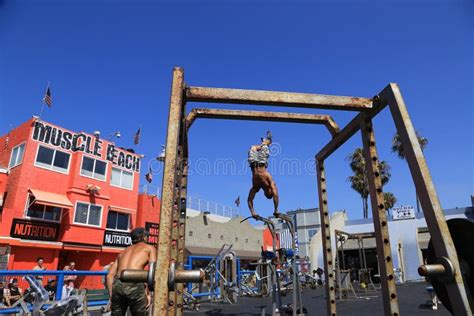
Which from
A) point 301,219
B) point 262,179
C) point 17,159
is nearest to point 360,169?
point 301,219

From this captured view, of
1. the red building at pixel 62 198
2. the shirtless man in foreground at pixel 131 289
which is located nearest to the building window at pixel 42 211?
the red building at pixel 62 198

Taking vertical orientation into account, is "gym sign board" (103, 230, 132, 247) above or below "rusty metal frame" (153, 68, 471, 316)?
above

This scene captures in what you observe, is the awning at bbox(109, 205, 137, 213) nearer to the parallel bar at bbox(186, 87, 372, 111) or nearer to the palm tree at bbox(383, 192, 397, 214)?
the parallel bar at bbox(186, 87, 372, 111)

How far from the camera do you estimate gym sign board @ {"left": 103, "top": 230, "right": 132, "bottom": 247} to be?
2199cm

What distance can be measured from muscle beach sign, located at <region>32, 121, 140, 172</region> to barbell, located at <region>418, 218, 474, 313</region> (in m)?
21.8

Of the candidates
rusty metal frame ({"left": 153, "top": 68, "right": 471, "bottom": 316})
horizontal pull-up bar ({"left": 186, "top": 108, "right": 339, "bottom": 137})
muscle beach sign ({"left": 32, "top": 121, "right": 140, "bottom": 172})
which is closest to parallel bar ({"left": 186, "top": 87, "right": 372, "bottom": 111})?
rusty metal frame ({"left": 153, "top": 68, "right": 471, "bottom": 316})

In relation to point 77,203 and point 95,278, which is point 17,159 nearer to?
point 77,203

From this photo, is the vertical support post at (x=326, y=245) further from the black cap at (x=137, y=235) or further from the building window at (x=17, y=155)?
the building window at (x=17, y=155)

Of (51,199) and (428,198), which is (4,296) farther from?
(51,199)

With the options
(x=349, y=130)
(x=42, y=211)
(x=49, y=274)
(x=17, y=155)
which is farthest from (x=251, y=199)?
(x=17, y=155)

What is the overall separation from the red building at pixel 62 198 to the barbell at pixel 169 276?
19.0 metres

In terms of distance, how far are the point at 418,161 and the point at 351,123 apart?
2.84ft

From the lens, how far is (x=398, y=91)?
2.02 meters

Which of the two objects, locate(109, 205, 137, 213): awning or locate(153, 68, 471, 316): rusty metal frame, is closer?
locate(153, 68, 471, 316): rusty metal frame
